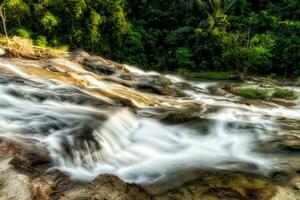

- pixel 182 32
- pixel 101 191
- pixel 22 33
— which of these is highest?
pixel 101 191

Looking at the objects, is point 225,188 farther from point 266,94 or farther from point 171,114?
point 266,94

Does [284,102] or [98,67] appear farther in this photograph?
[98,67]

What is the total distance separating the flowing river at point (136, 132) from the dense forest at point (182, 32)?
703 inches

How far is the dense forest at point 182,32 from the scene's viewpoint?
3328 centimetres

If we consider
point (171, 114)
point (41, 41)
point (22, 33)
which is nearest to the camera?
point (171, 114)

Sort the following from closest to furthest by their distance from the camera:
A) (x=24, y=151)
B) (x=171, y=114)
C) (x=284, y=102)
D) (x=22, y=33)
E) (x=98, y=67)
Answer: (x=24, y=151), (x=171, y=114), (x=284, y=102), (x=98, y=67), (x=22, y=33)

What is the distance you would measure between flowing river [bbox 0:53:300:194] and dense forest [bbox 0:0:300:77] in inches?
703

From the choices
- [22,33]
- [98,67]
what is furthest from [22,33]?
[98,67]

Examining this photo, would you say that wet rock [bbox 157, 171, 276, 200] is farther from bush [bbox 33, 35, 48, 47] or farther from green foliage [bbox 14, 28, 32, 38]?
green foliage [bbox 14, 28, 32, 38]

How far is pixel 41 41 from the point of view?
33781 millimetres

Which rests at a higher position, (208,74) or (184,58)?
(184,58)

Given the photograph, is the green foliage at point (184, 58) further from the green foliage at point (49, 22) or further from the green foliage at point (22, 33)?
the green foliage at point (22, 33)

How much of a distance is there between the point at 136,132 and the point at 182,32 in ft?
103

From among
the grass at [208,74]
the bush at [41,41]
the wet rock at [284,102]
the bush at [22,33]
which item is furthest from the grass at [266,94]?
the bush at [22,33]
